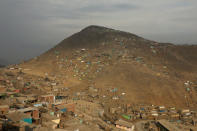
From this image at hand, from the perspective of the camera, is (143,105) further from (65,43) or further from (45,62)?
(65,43)

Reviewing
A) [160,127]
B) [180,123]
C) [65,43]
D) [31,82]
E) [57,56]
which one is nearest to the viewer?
[160,127]

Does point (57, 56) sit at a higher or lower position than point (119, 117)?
higher

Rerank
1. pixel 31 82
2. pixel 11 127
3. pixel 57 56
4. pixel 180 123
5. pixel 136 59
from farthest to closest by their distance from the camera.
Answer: pixel 57 56 → pixel 136 59 → pixel 31 82 → pixel 180 123 → pixel 11 127

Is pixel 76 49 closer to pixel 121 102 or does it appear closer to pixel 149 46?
pixel 149 46

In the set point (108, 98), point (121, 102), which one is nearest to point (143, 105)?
point (121, 102)

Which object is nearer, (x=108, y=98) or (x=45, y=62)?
(x=108, y=98)

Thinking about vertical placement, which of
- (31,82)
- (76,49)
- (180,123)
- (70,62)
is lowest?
(180,123)

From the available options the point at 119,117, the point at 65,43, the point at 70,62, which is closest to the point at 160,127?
the point at 119,117
